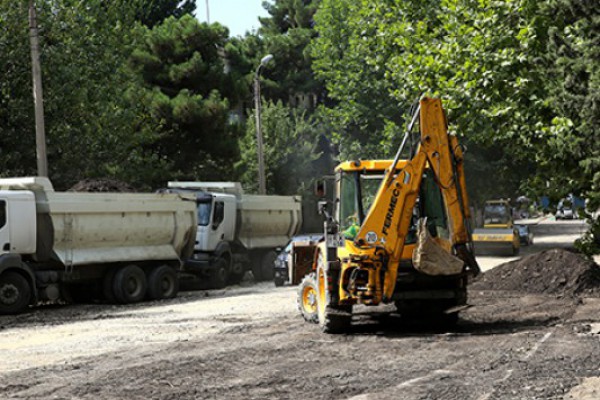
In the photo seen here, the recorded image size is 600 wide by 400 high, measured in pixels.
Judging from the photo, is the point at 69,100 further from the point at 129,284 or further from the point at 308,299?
the point at 308,299

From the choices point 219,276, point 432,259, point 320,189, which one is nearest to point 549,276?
point 432,259

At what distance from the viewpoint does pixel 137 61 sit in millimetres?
38562

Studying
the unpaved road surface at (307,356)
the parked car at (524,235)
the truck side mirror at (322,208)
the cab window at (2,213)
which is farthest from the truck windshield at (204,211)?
the parked car at (524,235)

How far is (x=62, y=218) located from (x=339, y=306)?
355 inches

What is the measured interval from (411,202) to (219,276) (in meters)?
14.7

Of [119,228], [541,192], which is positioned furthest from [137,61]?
[541,192]

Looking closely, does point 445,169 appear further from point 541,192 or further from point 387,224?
point 541,192

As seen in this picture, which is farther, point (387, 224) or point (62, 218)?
point (62, 218)

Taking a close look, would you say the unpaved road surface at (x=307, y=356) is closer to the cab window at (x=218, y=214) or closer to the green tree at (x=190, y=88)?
the cab window at (x=218, y=214)

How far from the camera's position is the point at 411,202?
13172 mm

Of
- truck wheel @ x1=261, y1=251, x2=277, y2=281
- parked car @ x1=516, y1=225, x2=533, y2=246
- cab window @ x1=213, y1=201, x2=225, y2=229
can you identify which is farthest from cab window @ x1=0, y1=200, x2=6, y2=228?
parked car @ x1=516, y1=225, x2=533, y2=246

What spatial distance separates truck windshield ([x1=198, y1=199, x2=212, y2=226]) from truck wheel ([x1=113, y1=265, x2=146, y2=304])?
16.3ft

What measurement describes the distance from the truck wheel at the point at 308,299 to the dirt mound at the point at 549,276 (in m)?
6.22

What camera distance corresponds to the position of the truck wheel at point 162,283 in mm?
22859
